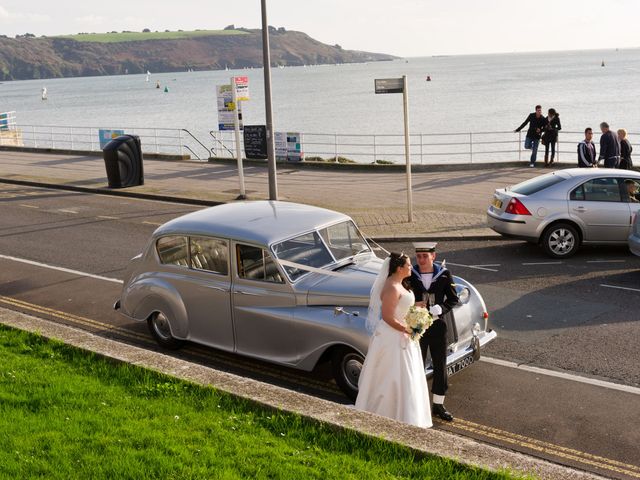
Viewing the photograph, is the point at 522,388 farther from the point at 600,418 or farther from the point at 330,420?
the point at 330,420

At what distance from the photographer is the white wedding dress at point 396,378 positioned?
6.95 m

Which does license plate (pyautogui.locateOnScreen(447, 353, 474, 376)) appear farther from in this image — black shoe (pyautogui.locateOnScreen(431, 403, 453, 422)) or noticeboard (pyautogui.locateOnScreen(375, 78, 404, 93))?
noticeboard (pyautogui.locateOnScreen(375, 78, 404, 93))

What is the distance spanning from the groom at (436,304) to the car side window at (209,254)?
88.8 inches

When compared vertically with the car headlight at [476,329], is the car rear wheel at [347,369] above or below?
below

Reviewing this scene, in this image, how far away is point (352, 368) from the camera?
8.05m

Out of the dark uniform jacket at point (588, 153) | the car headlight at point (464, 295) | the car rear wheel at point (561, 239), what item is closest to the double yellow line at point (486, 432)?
the car headlight at point (464, 295)

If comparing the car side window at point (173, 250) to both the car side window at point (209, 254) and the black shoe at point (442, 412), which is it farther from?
the black shoe at point (442, 412)

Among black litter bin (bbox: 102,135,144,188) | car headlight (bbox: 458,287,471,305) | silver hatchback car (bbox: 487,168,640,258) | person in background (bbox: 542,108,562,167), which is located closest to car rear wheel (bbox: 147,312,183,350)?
car headlight (bbox: 458,287,471,305)

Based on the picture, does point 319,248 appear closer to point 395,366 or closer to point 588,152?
point 395,366

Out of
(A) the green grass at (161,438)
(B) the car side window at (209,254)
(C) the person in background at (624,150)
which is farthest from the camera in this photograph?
(C) the person in background at (624,150)

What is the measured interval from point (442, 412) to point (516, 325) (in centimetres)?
310

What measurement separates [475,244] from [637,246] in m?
3.44

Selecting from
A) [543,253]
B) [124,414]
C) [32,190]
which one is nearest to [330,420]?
[124,414]

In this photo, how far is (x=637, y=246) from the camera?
40.8ft
